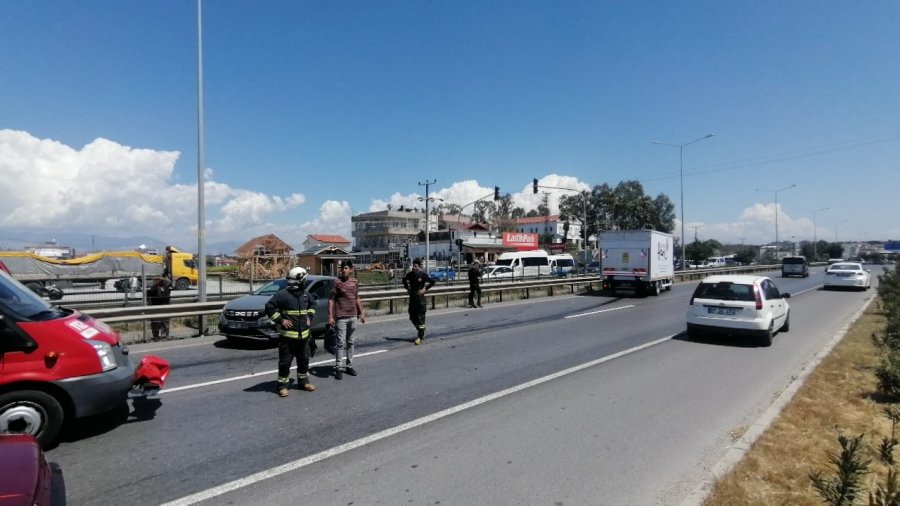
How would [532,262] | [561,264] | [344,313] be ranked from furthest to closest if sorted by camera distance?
[561,264]
[532,262]
[344,313]

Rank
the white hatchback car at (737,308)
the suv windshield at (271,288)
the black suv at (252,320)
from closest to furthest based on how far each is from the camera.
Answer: the black suv at (252,320)
the white hatchback car at (737,308)
the suv windshield at (271,288)

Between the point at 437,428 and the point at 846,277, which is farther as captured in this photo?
the point at 846,277

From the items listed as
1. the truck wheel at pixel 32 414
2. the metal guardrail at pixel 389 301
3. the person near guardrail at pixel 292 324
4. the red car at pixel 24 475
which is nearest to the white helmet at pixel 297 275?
the person near guardrail at pixel 292 324

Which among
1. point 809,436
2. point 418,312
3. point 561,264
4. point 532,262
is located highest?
point 532,262

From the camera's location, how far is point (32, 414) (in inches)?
170

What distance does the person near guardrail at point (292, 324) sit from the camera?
6.38m

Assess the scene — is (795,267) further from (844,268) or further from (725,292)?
(725,292)

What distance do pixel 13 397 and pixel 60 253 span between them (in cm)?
4777

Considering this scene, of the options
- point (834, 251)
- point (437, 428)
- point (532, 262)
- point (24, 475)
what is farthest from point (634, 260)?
point (834, 251)

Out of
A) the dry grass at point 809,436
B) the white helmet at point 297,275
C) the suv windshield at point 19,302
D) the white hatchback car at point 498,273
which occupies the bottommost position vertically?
the dry grass at point 809,436

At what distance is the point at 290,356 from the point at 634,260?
63.6 feet

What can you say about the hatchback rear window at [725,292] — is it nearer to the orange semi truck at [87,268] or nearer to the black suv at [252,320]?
the black suv at [252,320]

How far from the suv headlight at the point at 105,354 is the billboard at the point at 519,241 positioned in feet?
214

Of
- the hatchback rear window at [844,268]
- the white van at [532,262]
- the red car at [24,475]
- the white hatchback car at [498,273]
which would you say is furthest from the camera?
the white van at [532,262]
